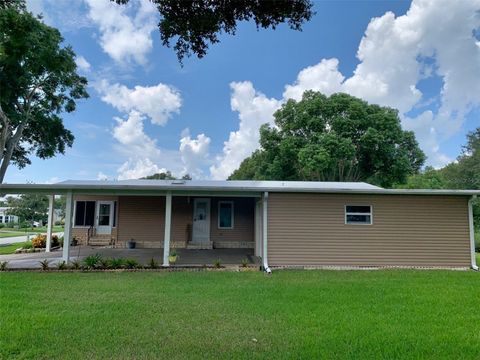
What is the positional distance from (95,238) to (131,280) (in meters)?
7.87

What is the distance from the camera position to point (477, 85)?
1809cm

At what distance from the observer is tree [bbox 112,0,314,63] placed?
154 inches

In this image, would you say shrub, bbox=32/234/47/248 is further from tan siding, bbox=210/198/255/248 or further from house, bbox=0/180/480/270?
tan siding, bbox=210/198/255/248

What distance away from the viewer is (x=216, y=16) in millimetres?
4027

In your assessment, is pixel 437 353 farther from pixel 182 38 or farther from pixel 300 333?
pixel 182 38

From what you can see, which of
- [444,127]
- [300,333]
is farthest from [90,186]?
[444,127]

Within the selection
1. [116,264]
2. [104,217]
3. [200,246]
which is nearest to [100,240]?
[104,217]

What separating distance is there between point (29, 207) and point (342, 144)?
1316 inches

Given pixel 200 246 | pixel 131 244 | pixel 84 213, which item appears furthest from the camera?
pixel 84 213

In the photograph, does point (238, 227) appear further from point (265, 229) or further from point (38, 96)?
point (38, 96)

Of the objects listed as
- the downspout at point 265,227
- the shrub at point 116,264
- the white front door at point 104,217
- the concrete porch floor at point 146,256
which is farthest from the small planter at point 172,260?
the white front door at point 104,217

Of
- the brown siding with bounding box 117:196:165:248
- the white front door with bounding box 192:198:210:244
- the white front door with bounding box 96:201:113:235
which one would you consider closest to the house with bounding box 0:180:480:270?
the brown siding with bounding box 117:196:165:248

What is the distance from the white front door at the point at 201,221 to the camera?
1490 cm

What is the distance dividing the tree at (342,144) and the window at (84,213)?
13.1 meters
